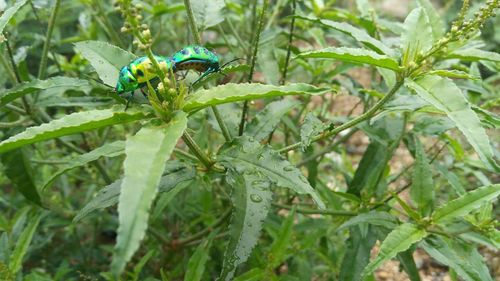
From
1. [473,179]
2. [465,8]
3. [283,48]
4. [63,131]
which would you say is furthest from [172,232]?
[473,179]

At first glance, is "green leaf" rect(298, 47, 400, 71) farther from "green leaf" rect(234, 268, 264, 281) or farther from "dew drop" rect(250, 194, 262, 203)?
"green leaf" rect(234, 268, 264, 281)

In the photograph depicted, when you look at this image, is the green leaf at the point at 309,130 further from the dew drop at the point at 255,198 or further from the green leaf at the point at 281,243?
the green leaf at the point at 281,243

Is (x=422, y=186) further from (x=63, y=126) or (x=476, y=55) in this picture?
(x=63, y=126)

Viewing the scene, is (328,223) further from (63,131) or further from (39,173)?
(39,173)

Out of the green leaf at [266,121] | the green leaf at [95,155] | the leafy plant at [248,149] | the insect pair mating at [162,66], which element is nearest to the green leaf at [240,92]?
the leafy plant at [248,149]

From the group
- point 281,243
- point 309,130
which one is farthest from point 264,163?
point 281,243

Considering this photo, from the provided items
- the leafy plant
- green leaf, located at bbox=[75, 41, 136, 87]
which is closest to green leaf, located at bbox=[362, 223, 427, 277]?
the leafy plant

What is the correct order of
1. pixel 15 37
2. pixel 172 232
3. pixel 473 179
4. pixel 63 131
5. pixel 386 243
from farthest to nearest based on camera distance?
pixel 473 179, pixel 172 232, pixel 15 37, pixel 386 243, pixel 63 131
